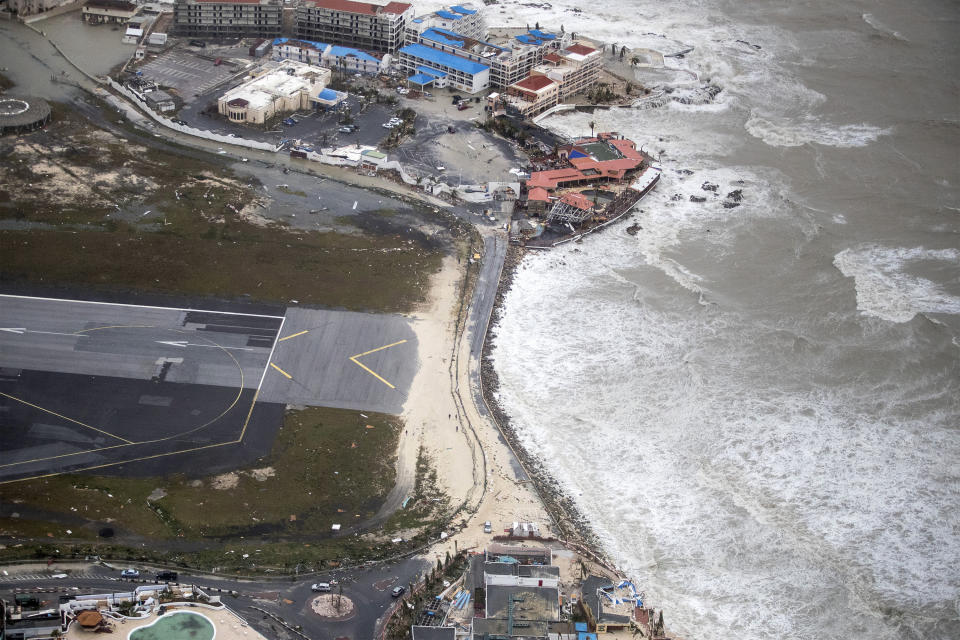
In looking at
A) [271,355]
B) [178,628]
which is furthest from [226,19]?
[178,628]

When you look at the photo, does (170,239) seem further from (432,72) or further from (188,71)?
(432,72)

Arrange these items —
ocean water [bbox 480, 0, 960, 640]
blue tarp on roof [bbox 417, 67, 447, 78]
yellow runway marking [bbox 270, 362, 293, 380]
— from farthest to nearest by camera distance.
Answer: blue tarp on roof [bbox 417, 67, 447, 78]
yellow runway marking [bbox 270, 362, 293, 380]
ocean water [bbox 480, 0, 960, 640]

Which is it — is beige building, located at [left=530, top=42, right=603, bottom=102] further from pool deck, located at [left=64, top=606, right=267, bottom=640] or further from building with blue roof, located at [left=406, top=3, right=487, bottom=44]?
pool deck, located at [left=64, top=606, right=267, bottom=640]

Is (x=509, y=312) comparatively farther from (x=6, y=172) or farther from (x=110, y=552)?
(x=6, y=172)

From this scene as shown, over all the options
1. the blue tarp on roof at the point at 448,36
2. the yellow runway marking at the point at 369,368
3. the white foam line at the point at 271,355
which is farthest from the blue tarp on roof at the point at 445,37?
the yellow runway marking at the point at 369,368

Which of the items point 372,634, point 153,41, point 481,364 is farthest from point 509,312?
point 153,41

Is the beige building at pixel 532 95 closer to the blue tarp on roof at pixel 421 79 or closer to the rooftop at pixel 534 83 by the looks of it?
the rooftop at pixel 534 83

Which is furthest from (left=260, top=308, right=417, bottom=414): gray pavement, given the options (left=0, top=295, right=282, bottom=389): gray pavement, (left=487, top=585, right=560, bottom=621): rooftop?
(left=487, top=585, right=560, bottom=621): rooftop
